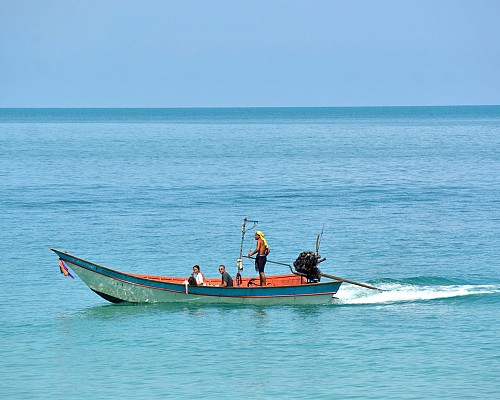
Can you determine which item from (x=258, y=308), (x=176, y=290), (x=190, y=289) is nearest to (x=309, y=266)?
(x=258, y=308)

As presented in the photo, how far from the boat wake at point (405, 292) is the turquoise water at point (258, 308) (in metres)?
0.07

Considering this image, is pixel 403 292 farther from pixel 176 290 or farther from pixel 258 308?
pixel 176 290

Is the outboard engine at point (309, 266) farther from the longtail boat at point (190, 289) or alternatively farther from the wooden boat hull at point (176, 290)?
the wooden boat hull at point (176, 290)

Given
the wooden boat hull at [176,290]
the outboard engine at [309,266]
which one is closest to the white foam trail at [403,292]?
the outboard engine at [309,266]

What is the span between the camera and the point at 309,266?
3222cm

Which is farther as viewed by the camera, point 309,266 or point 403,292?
point 403,292

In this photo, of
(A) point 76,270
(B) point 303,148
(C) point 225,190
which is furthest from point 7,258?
(B) point 303,148

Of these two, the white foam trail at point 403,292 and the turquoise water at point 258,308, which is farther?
the white foam trail at point 403,292

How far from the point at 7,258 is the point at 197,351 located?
55.7 ft

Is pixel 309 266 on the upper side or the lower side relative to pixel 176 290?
upper

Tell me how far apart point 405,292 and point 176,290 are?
8.67m

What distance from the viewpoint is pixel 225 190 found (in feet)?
226

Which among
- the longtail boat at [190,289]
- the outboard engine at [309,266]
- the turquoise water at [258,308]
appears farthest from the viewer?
the outboard engine at [309,266]

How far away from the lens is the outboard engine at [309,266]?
3216 centimetres
